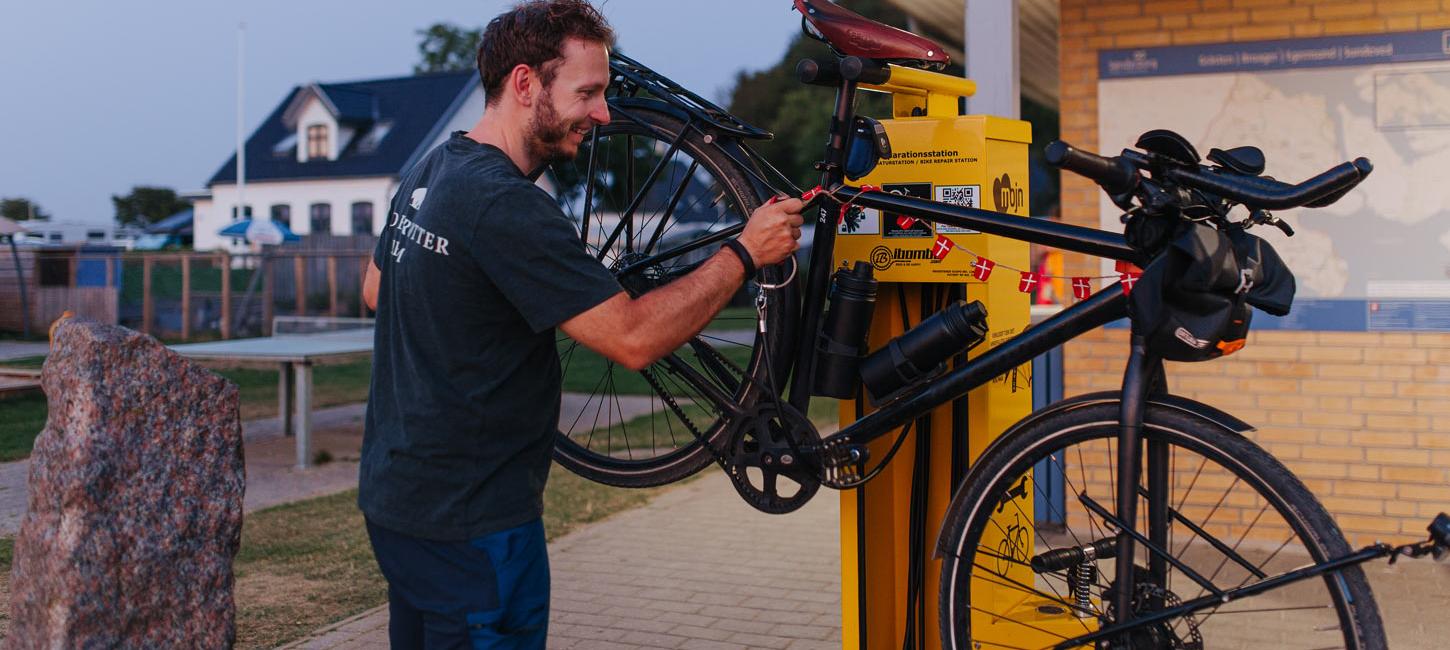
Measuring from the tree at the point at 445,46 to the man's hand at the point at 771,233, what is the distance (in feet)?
228

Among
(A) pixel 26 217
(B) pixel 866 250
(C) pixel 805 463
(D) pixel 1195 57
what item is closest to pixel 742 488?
(C) pixel 805 463

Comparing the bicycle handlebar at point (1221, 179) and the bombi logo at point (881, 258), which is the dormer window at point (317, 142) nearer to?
the bombi logo at point (881, 258)

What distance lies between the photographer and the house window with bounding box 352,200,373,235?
4756 centimetres

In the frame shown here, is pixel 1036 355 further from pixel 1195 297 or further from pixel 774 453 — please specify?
pixel 774 453

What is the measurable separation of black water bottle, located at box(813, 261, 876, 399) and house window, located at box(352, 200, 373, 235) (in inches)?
1798

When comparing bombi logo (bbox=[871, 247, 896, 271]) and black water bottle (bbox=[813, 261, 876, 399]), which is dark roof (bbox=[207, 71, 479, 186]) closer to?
bombi logo (bbox=[871, 247, 896, 271])

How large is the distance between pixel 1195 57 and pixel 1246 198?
4332 mm

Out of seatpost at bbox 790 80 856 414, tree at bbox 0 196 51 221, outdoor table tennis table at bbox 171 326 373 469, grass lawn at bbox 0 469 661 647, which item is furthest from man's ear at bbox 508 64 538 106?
tree at bbox 0 196 51 221

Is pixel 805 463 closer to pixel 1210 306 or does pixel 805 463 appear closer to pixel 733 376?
pixel 733 376

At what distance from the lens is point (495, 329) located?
2889 millimetres

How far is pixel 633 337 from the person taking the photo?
282 centimetres

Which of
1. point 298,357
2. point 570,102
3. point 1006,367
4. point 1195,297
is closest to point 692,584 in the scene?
point 1006,367

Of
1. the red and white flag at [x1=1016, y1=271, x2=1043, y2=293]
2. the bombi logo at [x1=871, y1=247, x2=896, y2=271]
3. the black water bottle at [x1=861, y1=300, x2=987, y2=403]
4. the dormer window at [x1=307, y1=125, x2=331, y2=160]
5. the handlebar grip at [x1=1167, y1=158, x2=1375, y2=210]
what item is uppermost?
the dormer window at [x1=307, y1=125, x2=331, y2=160]

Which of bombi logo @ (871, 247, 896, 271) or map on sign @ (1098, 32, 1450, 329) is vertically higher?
map on sign @ (1098, 32, 1450, 329)
